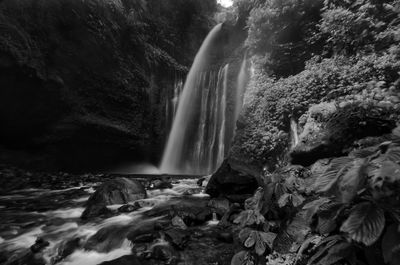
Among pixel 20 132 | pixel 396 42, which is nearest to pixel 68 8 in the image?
pixel 20 132

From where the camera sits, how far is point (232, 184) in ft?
21.2

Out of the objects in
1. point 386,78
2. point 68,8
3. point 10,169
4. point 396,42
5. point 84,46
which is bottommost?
point 10,169

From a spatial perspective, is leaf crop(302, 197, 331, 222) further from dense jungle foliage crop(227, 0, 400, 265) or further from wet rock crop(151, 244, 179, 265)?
wet rock crop(151, 244, 179, 265)

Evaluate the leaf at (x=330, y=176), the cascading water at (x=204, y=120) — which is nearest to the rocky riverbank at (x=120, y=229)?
the leaf at (x=330, y=176)

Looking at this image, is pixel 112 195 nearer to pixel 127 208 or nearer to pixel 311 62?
pixel 127 208

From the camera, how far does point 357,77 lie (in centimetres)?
680

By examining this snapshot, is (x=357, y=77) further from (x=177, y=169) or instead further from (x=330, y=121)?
(x=177, y=169)

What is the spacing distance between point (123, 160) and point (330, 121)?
14920mm

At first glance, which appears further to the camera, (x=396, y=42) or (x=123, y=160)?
(x=123, y=160)

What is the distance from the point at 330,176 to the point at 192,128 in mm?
15993

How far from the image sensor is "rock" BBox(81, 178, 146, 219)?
→ 602 cm

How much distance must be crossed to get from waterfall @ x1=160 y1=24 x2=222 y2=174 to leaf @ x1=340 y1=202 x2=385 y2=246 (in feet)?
46.5

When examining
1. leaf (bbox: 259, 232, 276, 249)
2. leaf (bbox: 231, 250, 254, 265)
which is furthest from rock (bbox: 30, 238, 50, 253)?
leaf (bbox: 259, 232, 276, 249)

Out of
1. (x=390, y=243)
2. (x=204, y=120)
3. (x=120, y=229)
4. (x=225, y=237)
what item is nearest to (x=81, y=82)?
(x=204, y=120)
